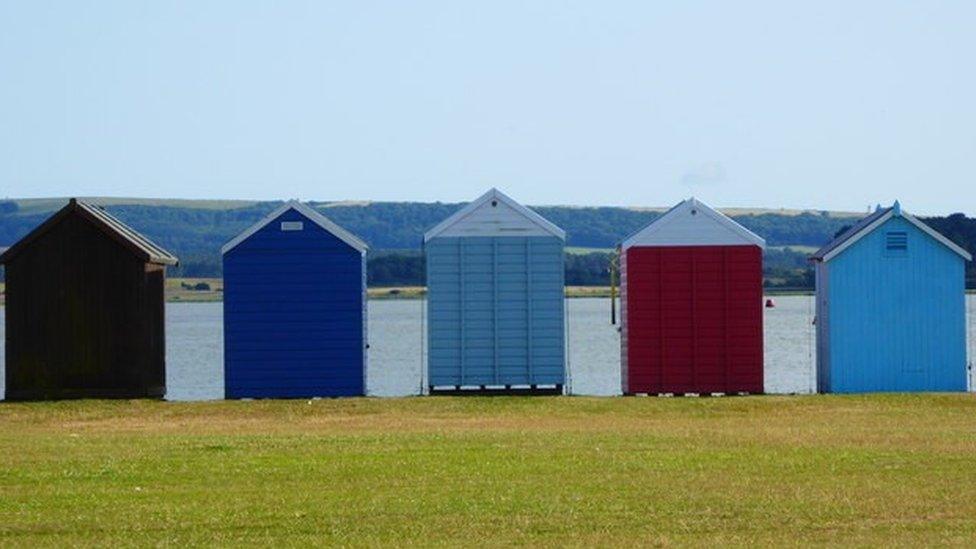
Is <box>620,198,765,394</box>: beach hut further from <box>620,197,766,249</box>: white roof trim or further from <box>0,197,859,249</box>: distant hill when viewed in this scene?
<box>0,197,859,249</box>: distant hill

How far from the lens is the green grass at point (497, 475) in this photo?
55.6 ft

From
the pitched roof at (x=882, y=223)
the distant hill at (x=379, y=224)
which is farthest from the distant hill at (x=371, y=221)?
the pitched roof at (x=882, y=223)

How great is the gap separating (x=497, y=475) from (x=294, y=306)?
13.8m

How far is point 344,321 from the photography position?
113 ft

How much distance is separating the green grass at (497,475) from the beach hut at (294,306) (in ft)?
7.62

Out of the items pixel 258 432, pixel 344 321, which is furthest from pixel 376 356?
pixel 258 432

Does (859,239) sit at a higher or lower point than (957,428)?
higher

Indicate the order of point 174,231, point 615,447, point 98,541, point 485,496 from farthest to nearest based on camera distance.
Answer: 1. point 174,231
2. point 615,447
3. point 485,496
4. point 98,541

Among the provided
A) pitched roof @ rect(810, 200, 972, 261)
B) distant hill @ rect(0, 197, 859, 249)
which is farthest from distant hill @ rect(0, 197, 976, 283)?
pitched roof @ rect(810, 200, 972, 261)

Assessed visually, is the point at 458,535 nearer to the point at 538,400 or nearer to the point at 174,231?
the point at 538,400

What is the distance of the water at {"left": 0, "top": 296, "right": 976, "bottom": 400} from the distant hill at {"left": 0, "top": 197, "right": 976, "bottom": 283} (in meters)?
12.1

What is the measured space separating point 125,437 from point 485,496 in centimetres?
943

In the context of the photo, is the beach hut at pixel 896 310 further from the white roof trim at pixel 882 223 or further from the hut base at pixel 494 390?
the hut base at pixel 494 390

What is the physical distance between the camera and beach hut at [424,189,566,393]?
34656 mm
